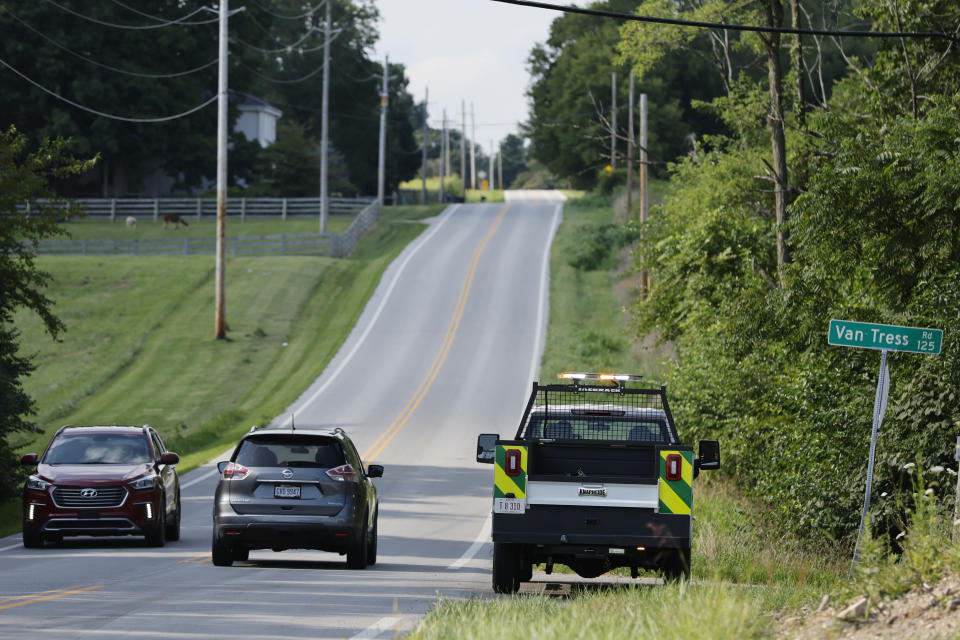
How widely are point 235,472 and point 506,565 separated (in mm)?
4312

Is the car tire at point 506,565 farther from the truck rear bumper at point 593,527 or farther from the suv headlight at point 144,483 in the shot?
the suv headlight at point 144,483

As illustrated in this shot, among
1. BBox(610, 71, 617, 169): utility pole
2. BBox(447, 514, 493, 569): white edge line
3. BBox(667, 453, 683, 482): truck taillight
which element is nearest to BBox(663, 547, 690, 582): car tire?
BBox(667, 453, 683, 482): truck taillight

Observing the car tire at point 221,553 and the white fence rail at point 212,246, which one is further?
the white fence rail at point 212,246

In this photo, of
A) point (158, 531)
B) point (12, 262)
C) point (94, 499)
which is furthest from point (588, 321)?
point (94, 499)

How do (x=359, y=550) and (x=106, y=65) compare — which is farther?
(x=106, y=65)

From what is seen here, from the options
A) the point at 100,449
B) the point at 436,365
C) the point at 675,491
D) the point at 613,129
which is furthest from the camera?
the point at 436,365

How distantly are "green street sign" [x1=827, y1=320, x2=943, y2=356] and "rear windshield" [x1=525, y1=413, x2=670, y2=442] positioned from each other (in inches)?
82.5

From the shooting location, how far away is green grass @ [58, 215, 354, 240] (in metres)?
74.2

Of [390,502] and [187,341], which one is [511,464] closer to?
[390,502]

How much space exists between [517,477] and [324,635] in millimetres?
3182

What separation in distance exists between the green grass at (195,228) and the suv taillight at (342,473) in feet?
192

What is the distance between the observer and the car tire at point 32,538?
19.4 metres

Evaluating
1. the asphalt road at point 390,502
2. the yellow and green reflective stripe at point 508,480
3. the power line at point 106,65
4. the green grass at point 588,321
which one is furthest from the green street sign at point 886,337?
the power line at point 106,65

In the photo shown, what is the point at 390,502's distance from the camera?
27.0 metres
